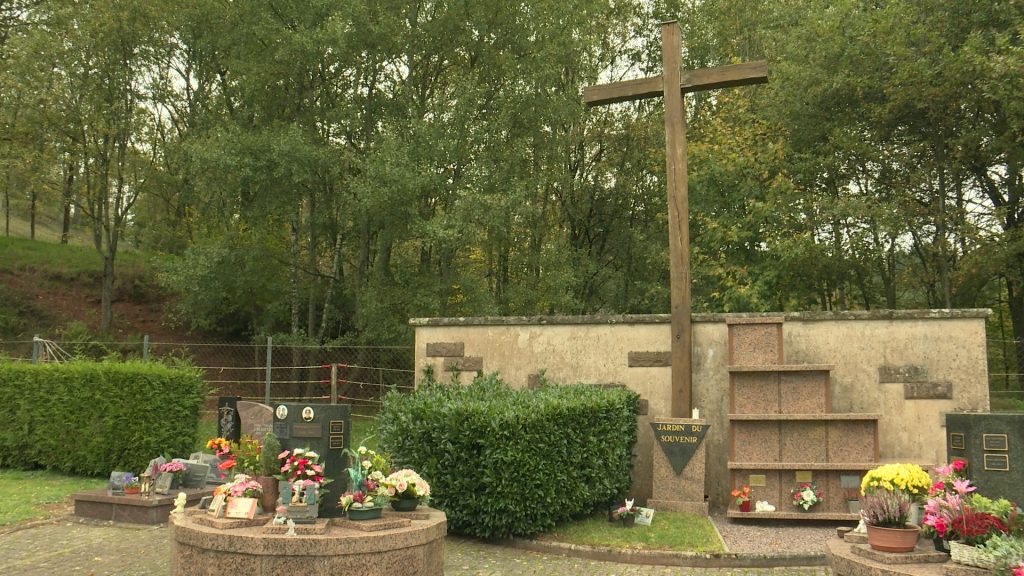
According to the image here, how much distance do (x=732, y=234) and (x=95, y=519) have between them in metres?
14.6

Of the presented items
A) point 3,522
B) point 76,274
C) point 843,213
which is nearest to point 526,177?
point 843,213

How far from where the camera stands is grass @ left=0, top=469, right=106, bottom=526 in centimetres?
970

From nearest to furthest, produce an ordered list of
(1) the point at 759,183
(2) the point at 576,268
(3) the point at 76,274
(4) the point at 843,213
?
1. (4) the point at 843,213
2. (1) the point at 759,183
3. (2) the point at 576,268
4. (3) the point at 76,274

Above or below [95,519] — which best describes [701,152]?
above

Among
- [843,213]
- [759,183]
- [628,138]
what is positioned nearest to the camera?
[843,213]

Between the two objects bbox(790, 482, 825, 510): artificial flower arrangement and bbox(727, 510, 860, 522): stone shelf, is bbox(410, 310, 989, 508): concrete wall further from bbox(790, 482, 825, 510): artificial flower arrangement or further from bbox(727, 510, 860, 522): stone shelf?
bbox(790, 482, 825, 510): artificial flower arrangement

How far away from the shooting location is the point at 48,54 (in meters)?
21.1

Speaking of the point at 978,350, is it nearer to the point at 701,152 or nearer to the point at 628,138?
the point at 701,152

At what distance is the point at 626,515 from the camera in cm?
862

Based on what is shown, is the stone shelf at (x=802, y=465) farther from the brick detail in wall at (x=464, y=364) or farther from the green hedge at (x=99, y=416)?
the green hedge at (x=99, y=416)

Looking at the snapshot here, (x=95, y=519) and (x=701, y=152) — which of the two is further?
(x=701, y=152)

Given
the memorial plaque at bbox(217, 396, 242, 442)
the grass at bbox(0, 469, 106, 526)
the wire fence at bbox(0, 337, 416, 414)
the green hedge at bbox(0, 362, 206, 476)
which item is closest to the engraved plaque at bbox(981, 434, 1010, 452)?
the memorial plaque at bbox(217, 396, 242, 442)

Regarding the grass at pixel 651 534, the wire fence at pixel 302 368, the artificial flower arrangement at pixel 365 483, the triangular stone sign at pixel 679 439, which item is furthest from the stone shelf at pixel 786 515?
the wire fence at pixel 302 368

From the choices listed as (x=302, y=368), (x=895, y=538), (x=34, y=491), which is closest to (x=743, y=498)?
(x=895, y=538)
